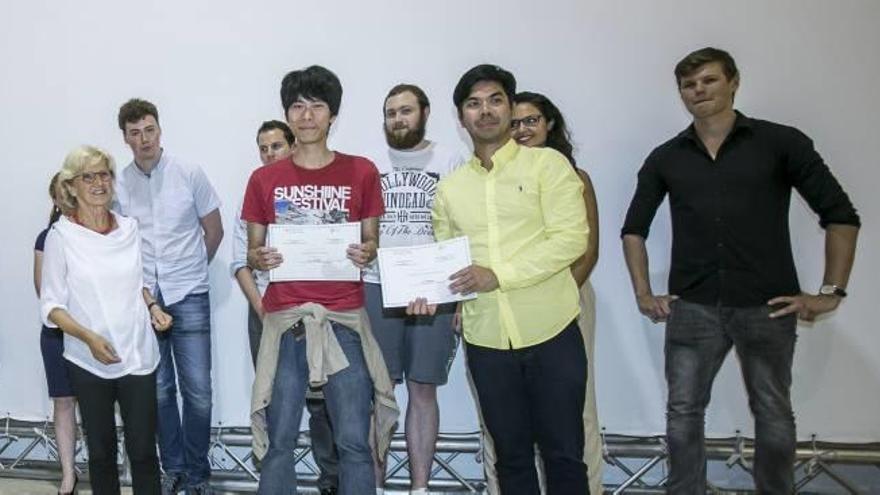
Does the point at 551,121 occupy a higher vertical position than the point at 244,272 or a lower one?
higher

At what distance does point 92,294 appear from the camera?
2.54 meters

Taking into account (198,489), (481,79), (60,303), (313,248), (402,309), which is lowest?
(198,489)

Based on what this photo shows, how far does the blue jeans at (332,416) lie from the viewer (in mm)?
2330

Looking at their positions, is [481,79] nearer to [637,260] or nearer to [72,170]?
[637,260]

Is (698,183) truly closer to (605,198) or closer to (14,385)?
(605,198)

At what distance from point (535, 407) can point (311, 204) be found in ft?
3.20

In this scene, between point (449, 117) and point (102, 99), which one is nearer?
point (449, 117)

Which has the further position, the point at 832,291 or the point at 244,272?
the point at 244,272

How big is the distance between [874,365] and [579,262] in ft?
5.19

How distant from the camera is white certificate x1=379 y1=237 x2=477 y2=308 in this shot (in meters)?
2.26

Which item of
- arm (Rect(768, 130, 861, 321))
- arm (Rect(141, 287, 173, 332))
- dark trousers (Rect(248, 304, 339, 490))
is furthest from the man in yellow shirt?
dark trousers (Rect(248, 304, 339, 490))

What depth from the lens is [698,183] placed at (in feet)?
8.66

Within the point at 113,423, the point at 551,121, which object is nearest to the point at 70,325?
the point at 113,423

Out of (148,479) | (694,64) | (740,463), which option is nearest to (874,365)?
(740,463)
